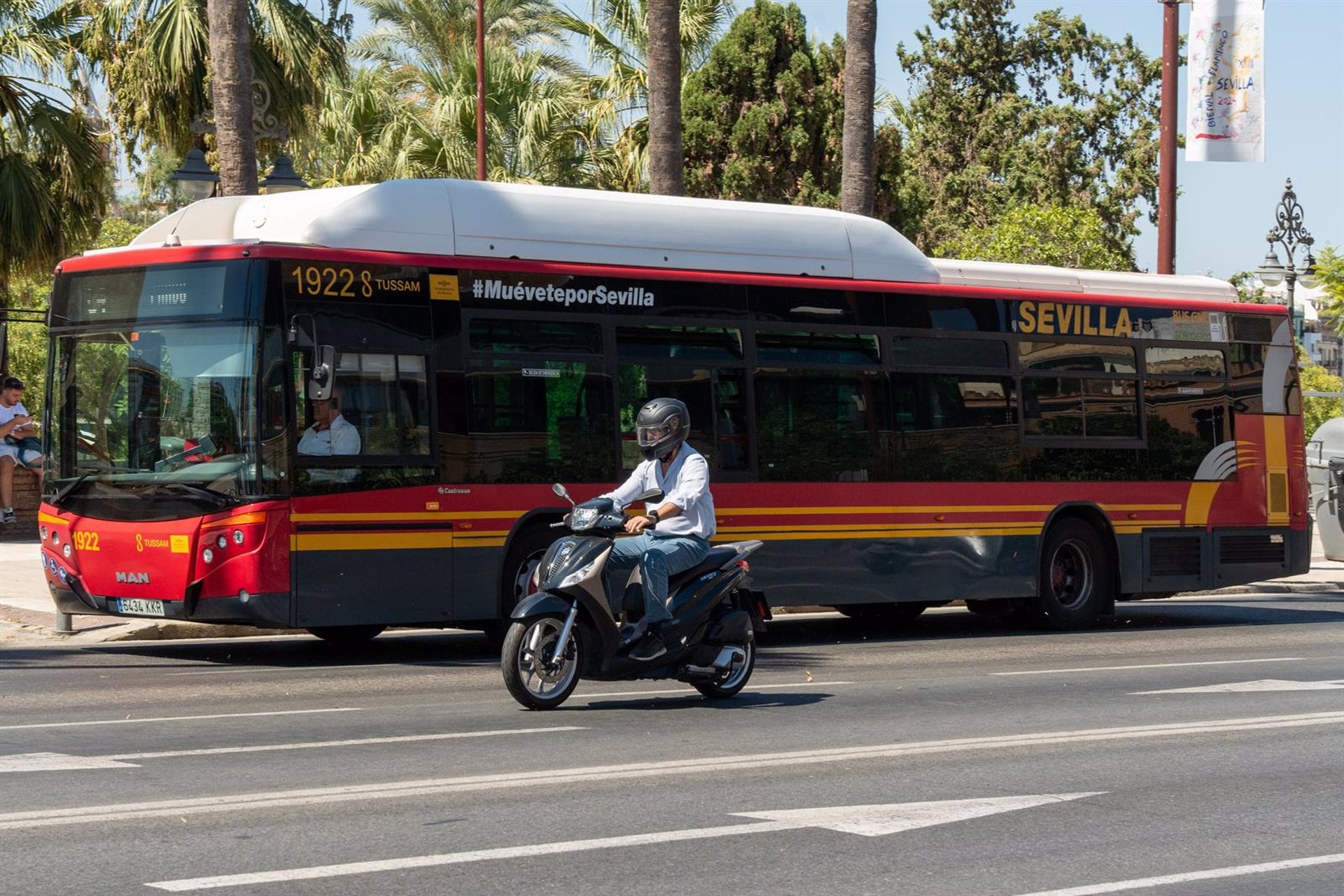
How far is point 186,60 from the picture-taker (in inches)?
1016

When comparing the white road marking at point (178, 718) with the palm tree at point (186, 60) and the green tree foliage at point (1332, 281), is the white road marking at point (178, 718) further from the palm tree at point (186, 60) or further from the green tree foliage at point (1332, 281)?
the green tree foliage at point (1332, 281)

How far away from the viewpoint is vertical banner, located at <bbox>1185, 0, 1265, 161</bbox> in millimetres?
23516

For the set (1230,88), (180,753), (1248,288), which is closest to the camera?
(180,753)

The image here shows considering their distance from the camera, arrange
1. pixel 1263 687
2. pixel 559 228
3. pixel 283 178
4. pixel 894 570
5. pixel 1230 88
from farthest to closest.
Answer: pixel 1230 88
pixel 283 178
pixel 894 570
pixel 559 228
pixel 1263 687

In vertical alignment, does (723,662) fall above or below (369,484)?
below

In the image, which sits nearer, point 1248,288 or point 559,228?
point 559,228

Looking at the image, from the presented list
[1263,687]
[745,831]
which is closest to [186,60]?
[1263,687]

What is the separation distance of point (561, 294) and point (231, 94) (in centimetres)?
661

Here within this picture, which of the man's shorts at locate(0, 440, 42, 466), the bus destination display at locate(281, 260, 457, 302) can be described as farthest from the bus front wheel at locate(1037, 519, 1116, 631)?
the man's shorts at locate(0, 440, 42, 466)

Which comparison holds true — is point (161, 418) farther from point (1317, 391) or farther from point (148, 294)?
point (1317, 391)

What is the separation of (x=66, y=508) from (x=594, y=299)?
13.7ft

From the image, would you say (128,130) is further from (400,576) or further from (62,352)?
(400,576)

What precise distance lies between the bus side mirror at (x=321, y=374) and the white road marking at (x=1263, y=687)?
18.6 ft

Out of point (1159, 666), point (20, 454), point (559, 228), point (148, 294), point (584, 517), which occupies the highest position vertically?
point (559, 228)
